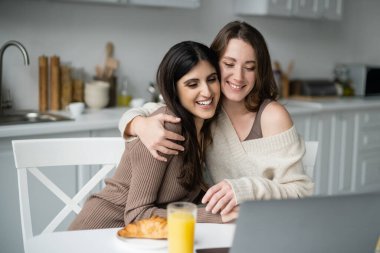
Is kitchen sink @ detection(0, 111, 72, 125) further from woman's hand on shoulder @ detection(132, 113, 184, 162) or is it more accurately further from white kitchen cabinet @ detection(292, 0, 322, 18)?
white kitchen cabinet @ detection(292, 0, 322, 18)

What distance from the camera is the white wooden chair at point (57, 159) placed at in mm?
1563

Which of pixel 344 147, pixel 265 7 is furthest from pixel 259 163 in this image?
pixel 344 147

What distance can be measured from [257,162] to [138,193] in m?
0.43

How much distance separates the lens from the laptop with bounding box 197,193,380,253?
84 cm

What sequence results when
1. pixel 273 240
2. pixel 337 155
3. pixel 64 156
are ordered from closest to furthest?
pixel 273 240
pixel 64 156
pixel 337 155

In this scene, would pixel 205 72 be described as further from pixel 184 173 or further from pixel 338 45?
pixel 338 45

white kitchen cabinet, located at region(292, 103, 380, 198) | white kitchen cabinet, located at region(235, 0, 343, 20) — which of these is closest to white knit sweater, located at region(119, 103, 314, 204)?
white kitchen cabinet, located at region(292, 103, 380, 198)

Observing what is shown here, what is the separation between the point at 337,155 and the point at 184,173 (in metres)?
2.69

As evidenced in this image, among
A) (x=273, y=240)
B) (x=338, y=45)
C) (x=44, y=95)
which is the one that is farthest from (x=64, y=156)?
(x=338, y=45)

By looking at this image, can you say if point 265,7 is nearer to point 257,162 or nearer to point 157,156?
point 257,162

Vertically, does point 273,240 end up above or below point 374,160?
above

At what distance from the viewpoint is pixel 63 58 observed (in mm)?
3115

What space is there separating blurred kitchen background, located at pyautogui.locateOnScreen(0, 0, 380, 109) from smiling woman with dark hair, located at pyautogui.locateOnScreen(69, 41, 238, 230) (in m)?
1.57

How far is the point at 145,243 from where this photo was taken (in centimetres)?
117
